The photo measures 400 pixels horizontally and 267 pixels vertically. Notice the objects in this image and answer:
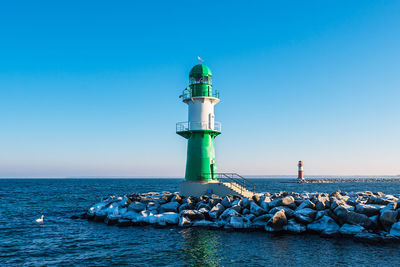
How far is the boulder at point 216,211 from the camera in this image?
66.5 ft

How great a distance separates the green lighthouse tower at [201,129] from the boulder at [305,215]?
847cm

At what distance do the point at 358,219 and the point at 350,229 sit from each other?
2.46ft

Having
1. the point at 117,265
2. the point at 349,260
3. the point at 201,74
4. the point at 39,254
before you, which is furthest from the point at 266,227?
the point at 201,74

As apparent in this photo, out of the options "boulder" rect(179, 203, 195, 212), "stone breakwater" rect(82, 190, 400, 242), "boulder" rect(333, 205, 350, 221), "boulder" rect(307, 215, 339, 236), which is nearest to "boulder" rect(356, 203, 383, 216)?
"stone breakwater" rect(82, 190, 400, 242)

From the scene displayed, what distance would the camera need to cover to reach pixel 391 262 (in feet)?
41.8

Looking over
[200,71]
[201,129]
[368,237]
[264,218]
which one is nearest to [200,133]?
[201,129]

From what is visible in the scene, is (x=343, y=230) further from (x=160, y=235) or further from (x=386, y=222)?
(x=160, y=235)

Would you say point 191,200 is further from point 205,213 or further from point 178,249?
point 178,249

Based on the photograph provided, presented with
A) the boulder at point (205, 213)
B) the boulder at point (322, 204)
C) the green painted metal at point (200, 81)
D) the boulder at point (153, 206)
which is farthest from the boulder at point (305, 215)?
the green painted metal at point (200, 81)

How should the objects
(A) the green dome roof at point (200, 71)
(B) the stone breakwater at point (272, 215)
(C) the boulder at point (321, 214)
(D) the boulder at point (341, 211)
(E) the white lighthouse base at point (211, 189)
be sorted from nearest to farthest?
(B) the stone breakwater at point (272, 215), (D) the boulder at point (341, 211), (C) the boulder at point (321, 214), (E) the white lighthouse base at point (211, 189), (A) the green dome roof at point (200, 71)

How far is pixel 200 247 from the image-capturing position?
50.4ft

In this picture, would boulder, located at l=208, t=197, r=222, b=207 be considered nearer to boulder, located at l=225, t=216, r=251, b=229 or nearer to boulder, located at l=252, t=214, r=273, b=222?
boulder, located at l=225, t=216, r=251, b=229

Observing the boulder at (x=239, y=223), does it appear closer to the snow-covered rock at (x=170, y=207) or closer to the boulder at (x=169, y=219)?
the boulder at (x=169, y=219)

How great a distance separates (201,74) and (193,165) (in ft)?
23.4
